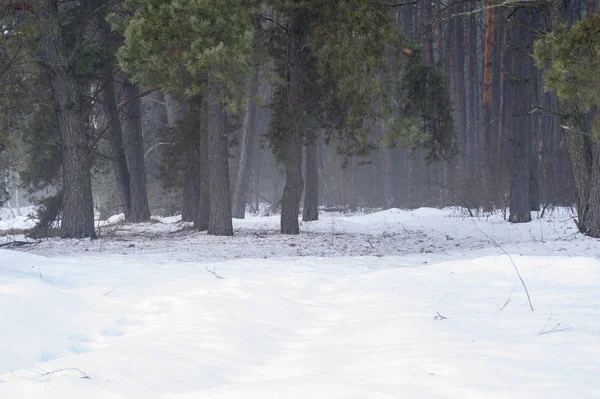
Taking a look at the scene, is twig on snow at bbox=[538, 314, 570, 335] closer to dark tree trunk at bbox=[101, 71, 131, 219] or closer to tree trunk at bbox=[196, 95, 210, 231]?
tree trunk at bbox=[196, 95, 210, 231]

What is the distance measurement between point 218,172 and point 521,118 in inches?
346

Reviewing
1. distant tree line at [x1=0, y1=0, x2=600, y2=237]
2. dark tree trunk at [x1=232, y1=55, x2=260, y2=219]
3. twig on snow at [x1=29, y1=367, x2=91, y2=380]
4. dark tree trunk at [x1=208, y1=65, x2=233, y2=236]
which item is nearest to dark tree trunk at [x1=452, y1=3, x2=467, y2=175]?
distant tree line at [x1=0, y1=0, x2=600, y2=237]

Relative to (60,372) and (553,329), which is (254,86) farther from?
(60,372)

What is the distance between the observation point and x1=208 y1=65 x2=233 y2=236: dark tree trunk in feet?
57.4

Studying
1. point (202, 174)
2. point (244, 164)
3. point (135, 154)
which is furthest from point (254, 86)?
point (244, 164)

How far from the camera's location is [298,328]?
6.68 meters

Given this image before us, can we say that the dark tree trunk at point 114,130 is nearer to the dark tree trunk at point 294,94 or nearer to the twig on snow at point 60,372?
the dark tree trunk at point 294,94

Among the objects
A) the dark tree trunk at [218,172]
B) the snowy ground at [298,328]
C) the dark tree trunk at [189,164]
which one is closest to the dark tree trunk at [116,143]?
the dark tree trunk at [189,164]

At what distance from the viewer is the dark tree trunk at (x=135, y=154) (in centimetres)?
2325

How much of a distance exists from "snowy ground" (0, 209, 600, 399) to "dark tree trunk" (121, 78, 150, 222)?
10.8m

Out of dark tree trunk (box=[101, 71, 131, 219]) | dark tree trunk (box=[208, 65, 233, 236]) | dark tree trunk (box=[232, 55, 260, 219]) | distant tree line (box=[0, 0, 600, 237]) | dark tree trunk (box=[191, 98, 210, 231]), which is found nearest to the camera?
distant tree line (box=[0, 0, 600, 237])

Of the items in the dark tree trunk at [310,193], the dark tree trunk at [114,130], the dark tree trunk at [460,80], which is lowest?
the dark tree trunk at [310,193]

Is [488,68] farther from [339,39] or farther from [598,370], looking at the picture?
[598,370]

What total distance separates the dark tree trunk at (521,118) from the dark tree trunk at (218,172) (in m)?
8.23
